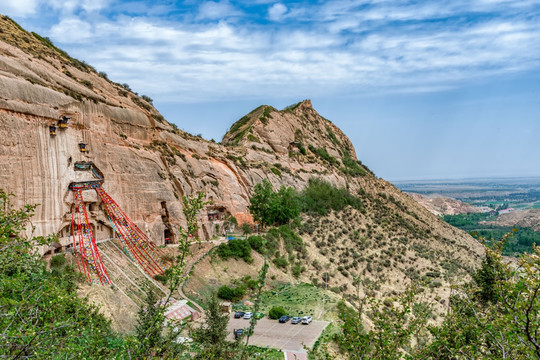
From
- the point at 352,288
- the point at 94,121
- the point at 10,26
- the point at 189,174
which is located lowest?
the point at 352,288

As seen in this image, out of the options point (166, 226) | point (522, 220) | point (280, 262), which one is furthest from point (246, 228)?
point (522, 220)

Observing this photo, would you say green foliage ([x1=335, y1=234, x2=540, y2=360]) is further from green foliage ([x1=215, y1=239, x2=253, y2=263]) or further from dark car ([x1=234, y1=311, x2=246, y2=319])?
green foliage ([x1=215, y1=239, x2=253, y2=263])

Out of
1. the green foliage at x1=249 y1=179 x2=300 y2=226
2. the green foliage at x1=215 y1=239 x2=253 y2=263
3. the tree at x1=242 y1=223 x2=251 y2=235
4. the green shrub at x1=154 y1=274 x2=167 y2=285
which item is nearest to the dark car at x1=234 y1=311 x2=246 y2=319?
the green shrub at x1=154 y1=274 x2=167 y2=285

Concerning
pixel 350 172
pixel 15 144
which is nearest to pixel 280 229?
pixel 15 144

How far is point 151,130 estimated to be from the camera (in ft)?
117

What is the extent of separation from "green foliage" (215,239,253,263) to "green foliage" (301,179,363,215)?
17486 millimetres

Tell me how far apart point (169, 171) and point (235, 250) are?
878cm

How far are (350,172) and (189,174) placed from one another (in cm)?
4006

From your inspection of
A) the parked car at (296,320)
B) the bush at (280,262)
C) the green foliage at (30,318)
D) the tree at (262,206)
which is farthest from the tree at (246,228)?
the green foliage at (30,318)

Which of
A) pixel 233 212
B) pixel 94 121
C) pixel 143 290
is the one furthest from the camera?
pixel 233 212

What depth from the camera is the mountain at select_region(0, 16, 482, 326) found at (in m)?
23.2

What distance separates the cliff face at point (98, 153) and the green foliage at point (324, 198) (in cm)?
343

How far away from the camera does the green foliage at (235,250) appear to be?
34125mm

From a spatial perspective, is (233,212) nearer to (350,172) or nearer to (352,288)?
(352,288)
